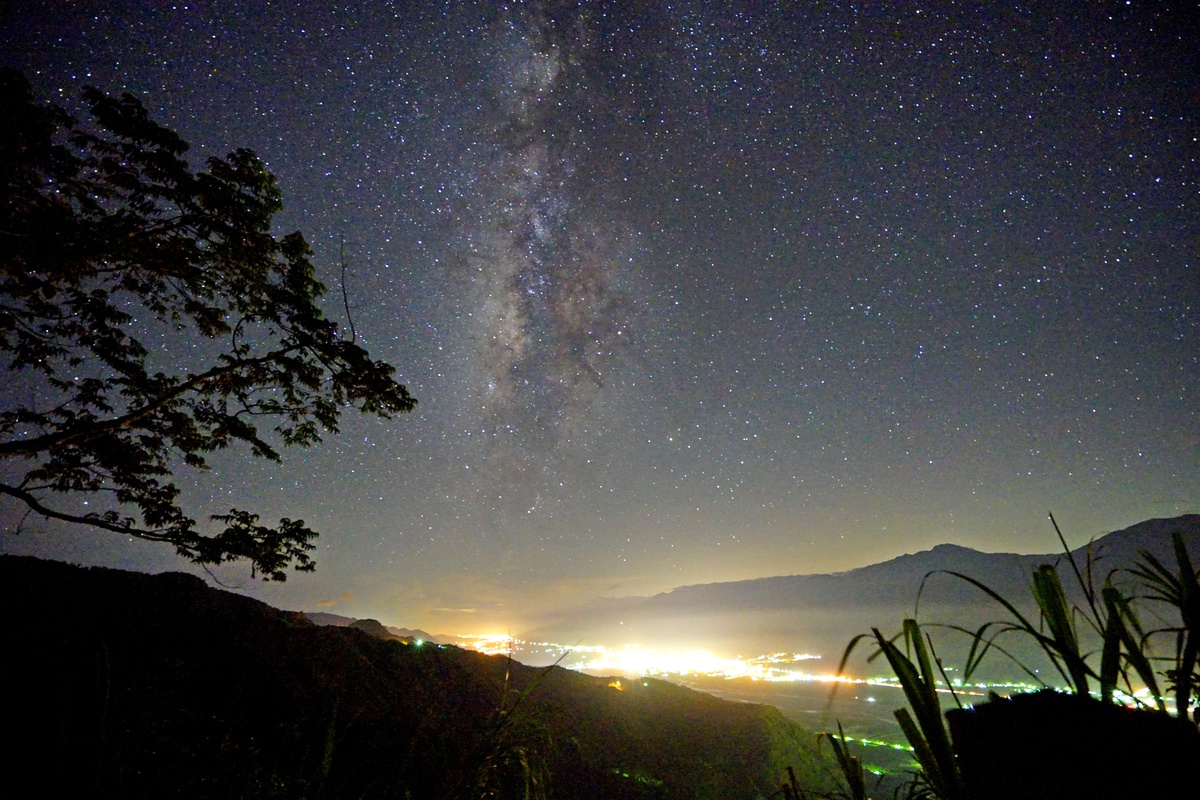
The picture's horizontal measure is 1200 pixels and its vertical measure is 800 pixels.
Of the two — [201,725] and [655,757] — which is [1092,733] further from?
[655,757]

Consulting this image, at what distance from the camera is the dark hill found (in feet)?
10.6

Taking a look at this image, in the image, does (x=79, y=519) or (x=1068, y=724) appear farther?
(x=79, y=519)

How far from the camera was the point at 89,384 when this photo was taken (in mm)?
7500

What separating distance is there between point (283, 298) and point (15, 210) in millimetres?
2921

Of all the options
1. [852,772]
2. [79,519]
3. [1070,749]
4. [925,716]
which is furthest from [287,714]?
[1070,749]

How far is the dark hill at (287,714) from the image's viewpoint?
323 centimetres

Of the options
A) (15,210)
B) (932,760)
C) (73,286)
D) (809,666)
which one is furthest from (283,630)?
(809,666)

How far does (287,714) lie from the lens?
9.10 meters

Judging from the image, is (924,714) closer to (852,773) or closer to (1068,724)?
(1068,724)

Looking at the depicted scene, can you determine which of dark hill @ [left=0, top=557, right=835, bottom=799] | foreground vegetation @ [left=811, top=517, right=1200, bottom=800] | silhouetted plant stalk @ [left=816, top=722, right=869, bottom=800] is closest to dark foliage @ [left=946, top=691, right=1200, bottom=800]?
foreground vegetation @ [left=811, top=517, right=1200, bottom=800]

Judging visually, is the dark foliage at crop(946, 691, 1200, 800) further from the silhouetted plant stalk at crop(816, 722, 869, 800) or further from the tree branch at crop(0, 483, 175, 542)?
the tree branch at crop(0, 483, 175, 542)

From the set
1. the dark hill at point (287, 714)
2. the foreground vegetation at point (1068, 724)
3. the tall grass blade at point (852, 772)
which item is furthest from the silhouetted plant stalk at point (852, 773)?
the dark hill at point (287, 714)

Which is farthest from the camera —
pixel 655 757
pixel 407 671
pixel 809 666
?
pixel 809 666

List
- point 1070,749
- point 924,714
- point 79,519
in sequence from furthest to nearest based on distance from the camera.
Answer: point 79,519 < point 924,714 < point 1070,749
